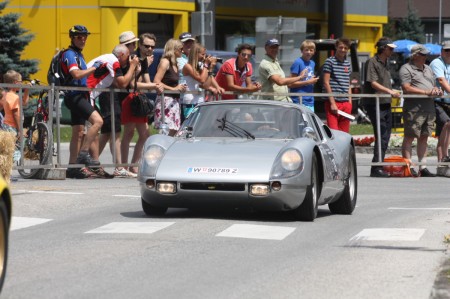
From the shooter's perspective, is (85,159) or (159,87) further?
(159,87)

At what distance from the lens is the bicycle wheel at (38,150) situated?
60.2 feet

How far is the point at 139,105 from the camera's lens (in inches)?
749

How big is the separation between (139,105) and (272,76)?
2.34 m

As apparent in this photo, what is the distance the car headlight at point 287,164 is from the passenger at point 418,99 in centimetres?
815

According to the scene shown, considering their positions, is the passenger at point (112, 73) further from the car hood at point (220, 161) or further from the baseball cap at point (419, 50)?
the car hood at point (220, 161)

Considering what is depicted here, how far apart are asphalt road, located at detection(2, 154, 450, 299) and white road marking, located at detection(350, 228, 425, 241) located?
0.01m

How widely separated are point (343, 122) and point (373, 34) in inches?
1506

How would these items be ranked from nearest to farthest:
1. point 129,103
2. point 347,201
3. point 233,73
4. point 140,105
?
point 347,201 < point 140,105 < point 129,103 < point 233,73

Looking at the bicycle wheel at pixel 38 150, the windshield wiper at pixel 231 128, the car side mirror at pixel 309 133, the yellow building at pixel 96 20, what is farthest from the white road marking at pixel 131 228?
the yellow building at pixel 96 20

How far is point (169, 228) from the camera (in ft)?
39.6

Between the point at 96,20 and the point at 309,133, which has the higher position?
the point at 96,20

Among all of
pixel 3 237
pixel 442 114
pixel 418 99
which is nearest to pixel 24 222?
pixel 3 237

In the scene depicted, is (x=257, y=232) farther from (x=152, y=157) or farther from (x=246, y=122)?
(x=246, y=122)

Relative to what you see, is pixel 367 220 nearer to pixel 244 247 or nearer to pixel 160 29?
pixel 244 247
